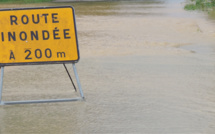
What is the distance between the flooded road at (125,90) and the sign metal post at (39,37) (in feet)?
1.95

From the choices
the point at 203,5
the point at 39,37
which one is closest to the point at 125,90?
the point at 39,37

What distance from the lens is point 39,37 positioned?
25.9 feet

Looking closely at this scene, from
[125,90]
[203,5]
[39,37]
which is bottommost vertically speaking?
[125,90]

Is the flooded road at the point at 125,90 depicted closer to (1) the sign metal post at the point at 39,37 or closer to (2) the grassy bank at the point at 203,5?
(1) the sign metal post at the point at 39,37

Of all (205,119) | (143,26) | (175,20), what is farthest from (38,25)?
(175,20)

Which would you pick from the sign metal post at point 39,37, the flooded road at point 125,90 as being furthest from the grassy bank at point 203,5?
the sign metal post at point 39,37

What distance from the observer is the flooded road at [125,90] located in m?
6.58

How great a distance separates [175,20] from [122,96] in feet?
43.9

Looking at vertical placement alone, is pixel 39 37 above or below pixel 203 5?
below

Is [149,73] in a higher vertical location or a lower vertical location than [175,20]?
lower

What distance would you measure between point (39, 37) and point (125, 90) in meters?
1.52

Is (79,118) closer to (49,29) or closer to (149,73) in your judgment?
(49,29)

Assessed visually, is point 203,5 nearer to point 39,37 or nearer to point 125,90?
point 125,90

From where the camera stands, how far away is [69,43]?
25.9ft
